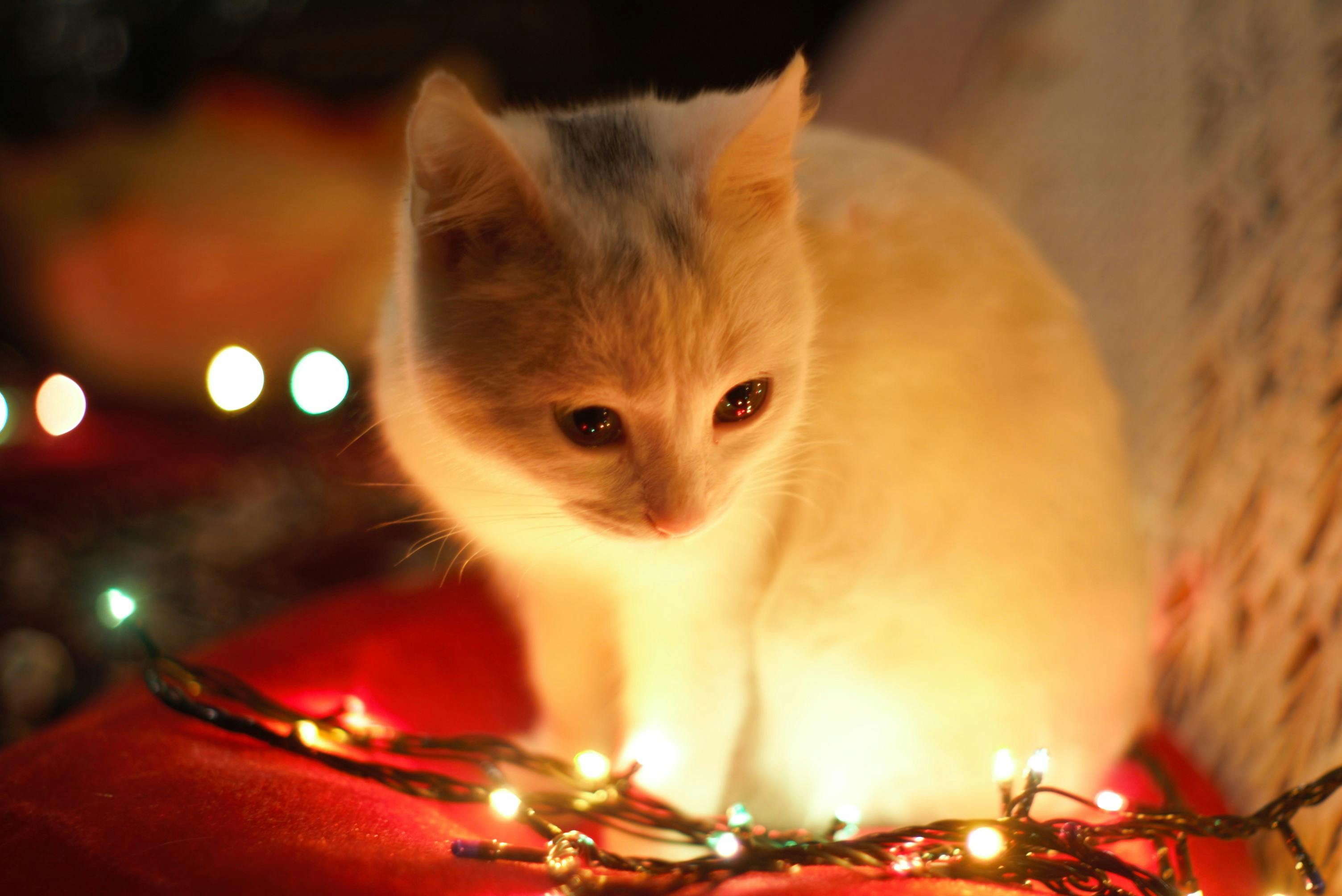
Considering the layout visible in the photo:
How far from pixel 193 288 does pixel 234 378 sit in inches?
29.0

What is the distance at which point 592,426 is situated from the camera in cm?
82

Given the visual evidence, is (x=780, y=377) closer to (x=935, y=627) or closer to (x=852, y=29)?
(x=935, y=627)

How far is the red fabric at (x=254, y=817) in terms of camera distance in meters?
0.75

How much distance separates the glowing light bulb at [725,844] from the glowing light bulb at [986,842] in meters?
0.21

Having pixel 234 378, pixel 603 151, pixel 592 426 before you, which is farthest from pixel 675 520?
pixel 234 378

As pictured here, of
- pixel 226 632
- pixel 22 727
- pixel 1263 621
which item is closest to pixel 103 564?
pixel 226 632

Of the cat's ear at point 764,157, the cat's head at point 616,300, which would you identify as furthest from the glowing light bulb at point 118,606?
the cat's ear at point 764,157

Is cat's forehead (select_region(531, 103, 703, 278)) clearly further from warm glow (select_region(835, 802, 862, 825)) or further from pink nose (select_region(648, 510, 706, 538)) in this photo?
warm glow (select_region(835, 802, 862, 825))

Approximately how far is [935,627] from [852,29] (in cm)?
206

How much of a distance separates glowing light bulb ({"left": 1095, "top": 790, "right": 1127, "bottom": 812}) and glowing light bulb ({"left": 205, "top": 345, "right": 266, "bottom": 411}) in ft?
4.69

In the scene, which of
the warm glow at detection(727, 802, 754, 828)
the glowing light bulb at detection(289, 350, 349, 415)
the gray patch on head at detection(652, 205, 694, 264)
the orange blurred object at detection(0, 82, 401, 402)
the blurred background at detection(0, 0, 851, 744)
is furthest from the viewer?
the orange blurred object at detection(0, 82, 401, 402)

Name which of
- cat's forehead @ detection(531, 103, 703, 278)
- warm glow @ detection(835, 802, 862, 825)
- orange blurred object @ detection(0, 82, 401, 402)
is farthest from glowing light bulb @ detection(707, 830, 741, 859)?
orange blurred object @ detection(0, 82, 401, 402)

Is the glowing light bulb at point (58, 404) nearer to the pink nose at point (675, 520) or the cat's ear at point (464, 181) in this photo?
the cat's ear at point (464, 181)

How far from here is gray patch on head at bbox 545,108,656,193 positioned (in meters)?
0.83
